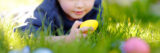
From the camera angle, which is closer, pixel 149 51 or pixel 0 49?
pixel 149 51

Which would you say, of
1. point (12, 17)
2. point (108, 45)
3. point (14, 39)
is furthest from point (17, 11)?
point (108, 45)

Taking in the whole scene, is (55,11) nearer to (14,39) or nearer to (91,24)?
(91,24)

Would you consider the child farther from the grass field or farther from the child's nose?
the grass field

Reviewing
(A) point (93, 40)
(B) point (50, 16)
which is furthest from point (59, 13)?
(A) point (93, 40)

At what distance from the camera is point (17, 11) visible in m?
3.18

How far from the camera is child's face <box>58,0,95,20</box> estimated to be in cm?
235

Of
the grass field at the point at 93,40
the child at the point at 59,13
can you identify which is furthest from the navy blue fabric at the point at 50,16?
the grass field at the point at 93,40

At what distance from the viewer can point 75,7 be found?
7.77 feet

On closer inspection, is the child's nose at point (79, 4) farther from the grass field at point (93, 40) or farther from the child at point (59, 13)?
the grass field at point (93, 40)

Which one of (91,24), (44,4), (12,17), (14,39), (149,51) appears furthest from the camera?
(12,17)

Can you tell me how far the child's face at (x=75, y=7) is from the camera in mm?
2350

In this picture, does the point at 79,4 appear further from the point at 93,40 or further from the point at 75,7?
the point at 93,40

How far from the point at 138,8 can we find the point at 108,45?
7.45 ft

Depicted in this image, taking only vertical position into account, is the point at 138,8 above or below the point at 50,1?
below
